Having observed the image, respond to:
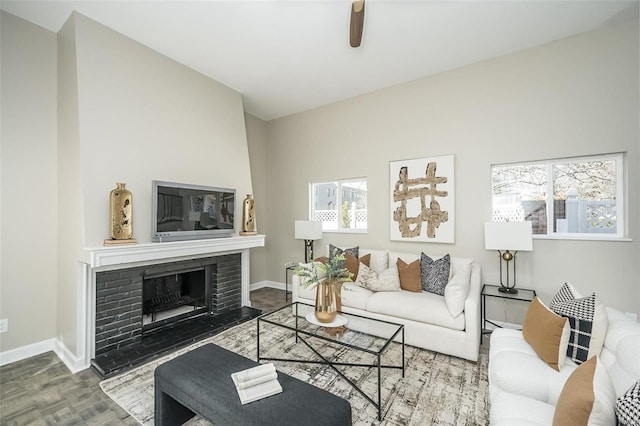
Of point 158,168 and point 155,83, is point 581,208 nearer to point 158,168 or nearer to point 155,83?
point 158,168

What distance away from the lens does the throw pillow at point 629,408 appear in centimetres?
96

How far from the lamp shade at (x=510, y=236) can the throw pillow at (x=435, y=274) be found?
0.50 m

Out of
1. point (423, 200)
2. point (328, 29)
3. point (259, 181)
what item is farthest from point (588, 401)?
point (259, 181)

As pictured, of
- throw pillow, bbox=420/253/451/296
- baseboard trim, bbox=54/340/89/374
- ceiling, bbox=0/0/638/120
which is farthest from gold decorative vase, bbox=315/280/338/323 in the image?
ceiling, bbox=0/0/638/120

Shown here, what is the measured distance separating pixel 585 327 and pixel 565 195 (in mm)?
2011

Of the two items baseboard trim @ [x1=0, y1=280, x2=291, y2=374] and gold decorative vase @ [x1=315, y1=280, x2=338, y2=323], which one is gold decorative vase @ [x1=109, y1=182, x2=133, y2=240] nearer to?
baseboard trim @ [x1=0, y1=280, x2=291, y2=374]

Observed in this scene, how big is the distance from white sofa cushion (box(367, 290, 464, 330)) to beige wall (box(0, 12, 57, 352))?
3.38 m

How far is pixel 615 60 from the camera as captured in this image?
2.80m

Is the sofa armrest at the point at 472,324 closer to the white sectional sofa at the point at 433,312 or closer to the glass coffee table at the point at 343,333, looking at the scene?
the white sectional sofa at the point at 433,312

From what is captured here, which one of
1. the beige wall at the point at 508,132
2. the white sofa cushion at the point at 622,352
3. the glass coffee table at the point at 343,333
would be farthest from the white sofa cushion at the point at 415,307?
the white sofa cushion at the point at 622,352

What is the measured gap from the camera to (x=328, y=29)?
2.85 meters

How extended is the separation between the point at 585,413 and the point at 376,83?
3935 mm

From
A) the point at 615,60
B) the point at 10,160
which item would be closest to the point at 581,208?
the point at 615,60

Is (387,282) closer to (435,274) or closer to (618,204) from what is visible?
(435,274)
